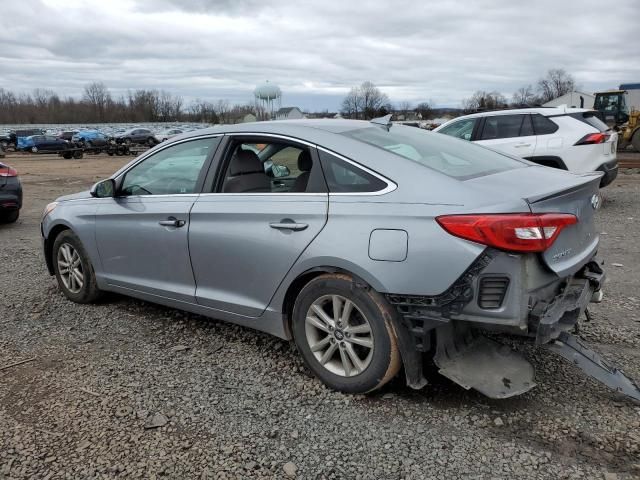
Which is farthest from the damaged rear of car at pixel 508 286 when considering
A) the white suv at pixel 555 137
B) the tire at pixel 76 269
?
the white suv at pixel 555 137

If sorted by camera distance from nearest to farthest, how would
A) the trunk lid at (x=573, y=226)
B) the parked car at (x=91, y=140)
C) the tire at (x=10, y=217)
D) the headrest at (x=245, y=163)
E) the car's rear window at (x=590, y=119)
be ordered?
the trunk lid at (x=573, y=226) < the headrest at (x=245, y=163) < the car's rear window at (x=590, y=119) < the tire at (x=10, y=217) < the parked car at (x=91, y=140)

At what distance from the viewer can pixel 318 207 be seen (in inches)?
128

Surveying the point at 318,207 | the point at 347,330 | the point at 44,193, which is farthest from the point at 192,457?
the point at 44,193

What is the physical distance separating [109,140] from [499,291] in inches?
1578

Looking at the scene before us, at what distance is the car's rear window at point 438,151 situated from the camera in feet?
10.8

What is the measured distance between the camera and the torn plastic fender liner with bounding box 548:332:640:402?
3084 mm

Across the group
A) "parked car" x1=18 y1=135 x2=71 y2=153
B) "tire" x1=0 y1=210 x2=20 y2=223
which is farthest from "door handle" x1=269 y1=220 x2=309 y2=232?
"parked car" x1=18 y1=135 x2=71 y2=153

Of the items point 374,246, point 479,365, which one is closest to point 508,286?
point 479,365

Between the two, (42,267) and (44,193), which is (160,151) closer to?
(42,267)

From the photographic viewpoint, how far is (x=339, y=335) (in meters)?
3.25

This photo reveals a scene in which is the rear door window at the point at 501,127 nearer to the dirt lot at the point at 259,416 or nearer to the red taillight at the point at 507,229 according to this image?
the dirt lot at the point at 259,416

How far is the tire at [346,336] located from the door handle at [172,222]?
1.10m

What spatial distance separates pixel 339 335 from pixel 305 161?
3.66 ft

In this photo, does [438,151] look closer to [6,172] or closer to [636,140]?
[6,172]
